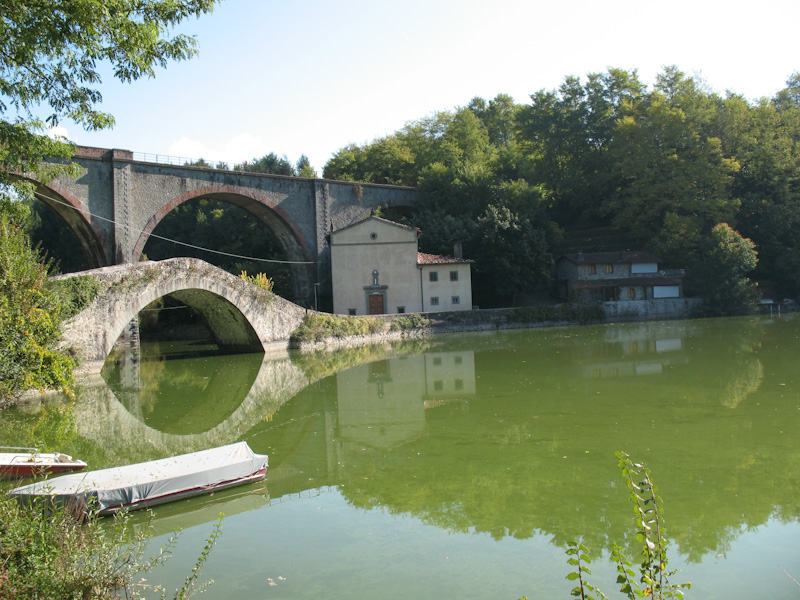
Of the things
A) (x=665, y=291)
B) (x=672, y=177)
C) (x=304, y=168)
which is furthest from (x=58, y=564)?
(x=304, y=168)

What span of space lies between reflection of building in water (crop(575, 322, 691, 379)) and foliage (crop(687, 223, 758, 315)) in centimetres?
910

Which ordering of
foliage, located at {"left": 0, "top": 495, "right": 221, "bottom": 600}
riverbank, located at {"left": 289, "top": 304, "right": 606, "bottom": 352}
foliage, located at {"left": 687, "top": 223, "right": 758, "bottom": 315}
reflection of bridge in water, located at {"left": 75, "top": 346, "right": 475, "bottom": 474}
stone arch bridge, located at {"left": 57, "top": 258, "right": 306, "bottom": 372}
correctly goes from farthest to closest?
foliage, located at {"left": 687, "top": 223, "right": 758, "bottom": 315}, riverbank, located at {"left": 289, "top": 304, "right": 606, "bottom": 352}, stone arch bridge, located at {"left": 57, "top": 258, "right": 306, "bottom": 372}, reflection of bridge in water, located at {"left": 75, "top": 346, "right": 475, "bottom": 474}, foliage, located at {"left": 0, "top": 495, "right": 221, "bottom": 600}

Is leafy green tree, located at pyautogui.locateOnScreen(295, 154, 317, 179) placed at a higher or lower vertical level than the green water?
higher

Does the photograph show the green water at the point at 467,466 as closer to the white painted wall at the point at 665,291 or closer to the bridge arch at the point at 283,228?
the bridge arch at the point at 283,228

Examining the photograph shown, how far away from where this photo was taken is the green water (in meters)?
5.43

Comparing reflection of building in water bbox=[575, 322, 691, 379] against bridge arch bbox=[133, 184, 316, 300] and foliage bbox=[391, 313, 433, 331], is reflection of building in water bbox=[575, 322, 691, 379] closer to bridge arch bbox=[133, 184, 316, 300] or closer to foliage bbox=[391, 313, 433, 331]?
foliage bbox=[391, 313, 433, 331]

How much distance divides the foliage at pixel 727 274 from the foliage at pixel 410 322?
55.0 ft

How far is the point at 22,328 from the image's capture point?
494 inches

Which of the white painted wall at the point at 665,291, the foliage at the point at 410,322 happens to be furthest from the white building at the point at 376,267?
the white painted wall at the point at 665,291

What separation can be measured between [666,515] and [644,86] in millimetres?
46798

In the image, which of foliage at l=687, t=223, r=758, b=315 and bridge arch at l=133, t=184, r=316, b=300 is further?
foliage at l=687, t=223, r=758, b=315

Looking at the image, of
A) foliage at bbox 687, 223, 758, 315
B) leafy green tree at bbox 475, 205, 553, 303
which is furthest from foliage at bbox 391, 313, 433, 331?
foliage at bbox 687, 223, 758, 315

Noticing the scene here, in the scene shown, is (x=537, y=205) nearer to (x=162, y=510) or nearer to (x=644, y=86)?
(x=644, y=86)

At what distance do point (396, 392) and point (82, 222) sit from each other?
852 inches
